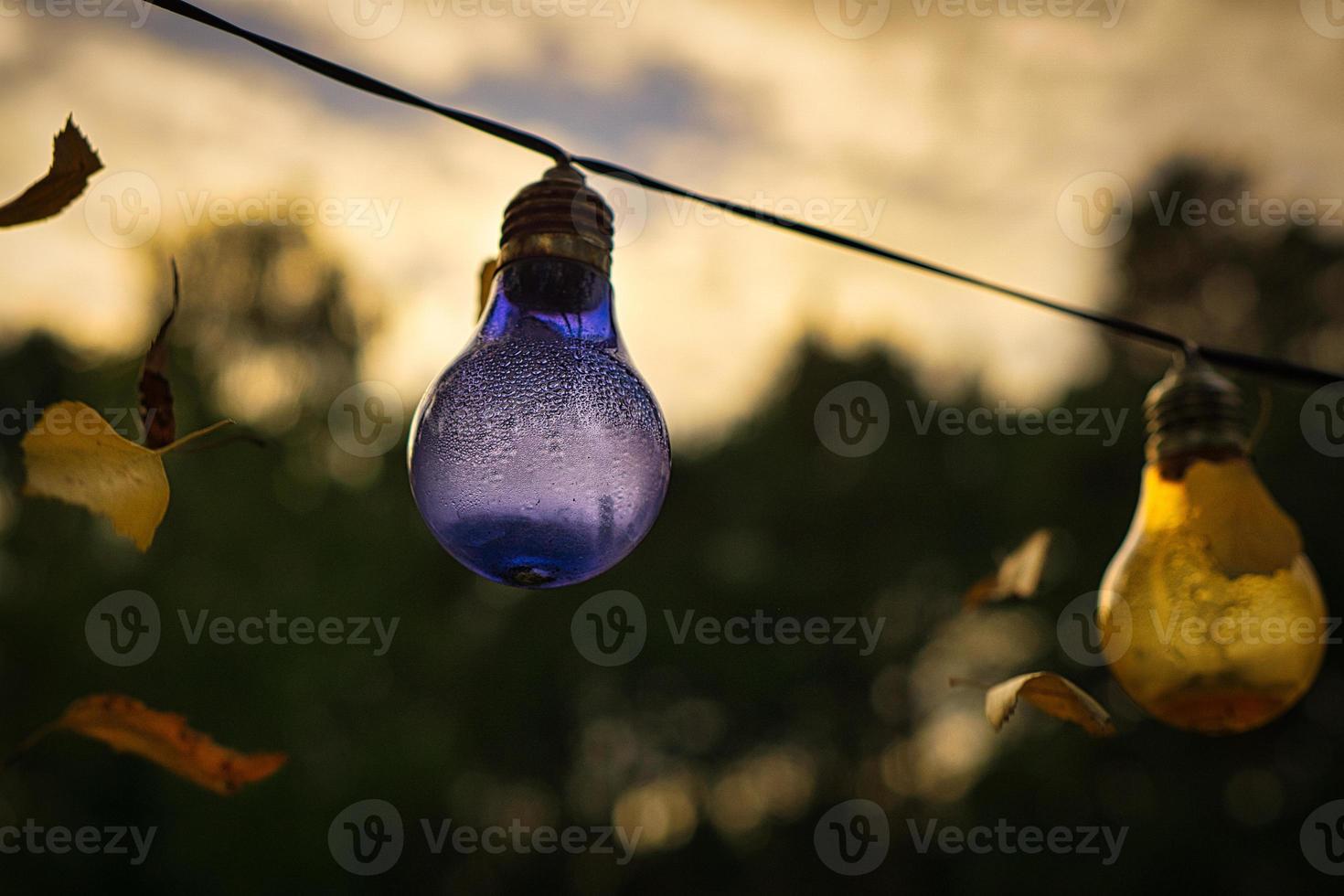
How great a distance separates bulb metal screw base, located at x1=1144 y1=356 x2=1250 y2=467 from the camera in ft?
6.36

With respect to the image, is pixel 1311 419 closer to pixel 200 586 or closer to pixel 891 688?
pixel 891 688

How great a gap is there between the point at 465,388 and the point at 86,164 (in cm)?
49

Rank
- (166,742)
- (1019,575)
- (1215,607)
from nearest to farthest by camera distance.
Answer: (166,742) → (1215,607) → (1019,575)

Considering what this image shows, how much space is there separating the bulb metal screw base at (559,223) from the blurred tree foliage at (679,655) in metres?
9.37

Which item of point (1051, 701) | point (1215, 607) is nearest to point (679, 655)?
point (1215, 607)

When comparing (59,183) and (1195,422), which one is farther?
(1195,422)

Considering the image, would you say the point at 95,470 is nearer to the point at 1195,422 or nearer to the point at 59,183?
the point at 59,183

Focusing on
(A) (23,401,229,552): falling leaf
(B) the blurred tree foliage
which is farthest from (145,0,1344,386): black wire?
(B) the blurred tree foliage

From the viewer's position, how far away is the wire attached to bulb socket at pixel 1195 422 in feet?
6.35

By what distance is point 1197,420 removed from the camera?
6.45ft

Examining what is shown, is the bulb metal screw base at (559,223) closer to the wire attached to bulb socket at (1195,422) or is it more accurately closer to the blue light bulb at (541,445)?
the blue light bulb at (541,445)

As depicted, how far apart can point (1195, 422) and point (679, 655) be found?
49.5ft

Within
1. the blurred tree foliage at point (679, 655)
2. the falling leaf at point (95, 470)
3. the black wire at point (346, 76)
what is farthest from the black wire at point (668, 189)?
the blurred tree foliage at point (679, 655)

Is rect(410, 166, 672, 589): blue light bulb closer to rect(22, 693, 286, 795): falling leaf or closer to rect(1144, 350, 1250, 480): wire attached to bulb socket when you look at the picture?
rect(22, 693, 286, 795): falling leaf
